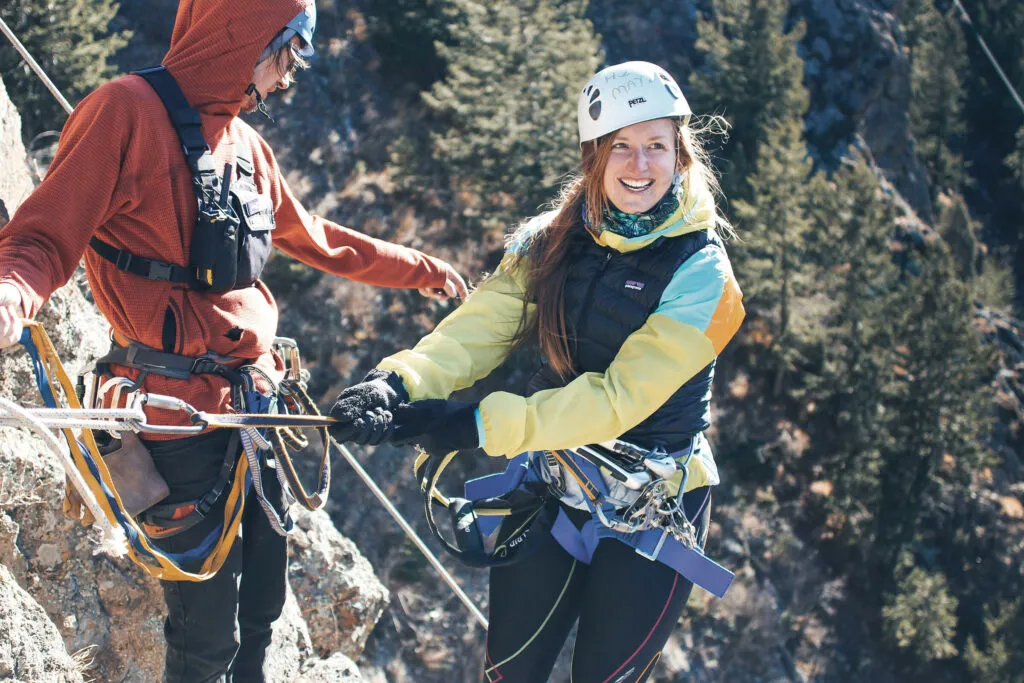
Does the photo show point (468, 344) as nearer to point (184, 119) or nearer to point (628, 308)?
point (628, 308)

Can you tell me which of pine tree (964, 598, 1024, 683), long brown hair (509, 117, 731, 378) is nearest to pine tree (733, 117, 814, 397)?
pine tree (964, 598, 1024, 683)

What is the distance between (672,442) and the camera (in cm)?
290

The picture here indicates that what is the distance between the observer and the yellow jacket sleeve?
8.70 feet

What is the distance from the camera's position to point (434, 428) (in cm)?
251

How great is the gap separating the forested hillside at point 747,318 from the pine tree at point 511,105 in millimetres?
49

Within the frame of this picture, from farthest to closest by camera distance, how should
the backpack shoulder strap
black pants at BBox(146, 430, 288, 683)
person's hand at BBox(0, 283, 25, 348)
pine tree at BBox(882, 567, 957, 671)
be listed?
pine tree at BBox(882, 567, 957, 671) < black pants at BBox(146, 430, 288, 683) < the backpack shoulder strap < person's hand at BBox(0, 283, 25, 348)

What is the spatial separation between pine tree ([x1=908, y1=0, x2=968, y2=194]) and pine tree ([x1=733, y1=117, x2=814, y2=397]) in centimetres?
1735

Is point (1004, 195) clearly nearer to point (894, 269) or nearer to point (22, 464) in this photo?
point (894, 269)

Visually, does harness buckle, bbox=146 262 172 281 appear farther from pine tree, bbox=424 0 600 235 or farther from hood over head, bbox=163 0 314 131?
pine tree, bbox=424 0 600 235

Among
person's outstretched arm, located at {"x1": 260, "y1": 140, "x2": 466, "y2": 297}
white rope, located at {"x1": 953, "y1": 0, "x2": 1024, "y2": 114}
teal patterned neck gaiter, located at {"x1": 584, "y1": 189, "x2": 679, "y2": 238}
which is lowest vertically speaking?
white rope, located at {"x1": 953, "y1": 0, "x2": 1024, "y2": 114}

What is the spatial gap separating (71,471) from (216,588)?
2.71 ft

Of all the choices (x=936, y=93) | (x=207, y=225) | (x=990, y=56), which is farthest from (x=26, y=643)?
(x=990, y=56)

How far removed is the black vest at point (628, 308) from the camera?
2766mm

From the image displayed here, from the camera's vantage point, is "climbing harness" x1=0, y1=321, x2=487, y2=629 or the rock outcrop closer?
"climbing harness" x1=0, y1=321, x2=487, y2=629
